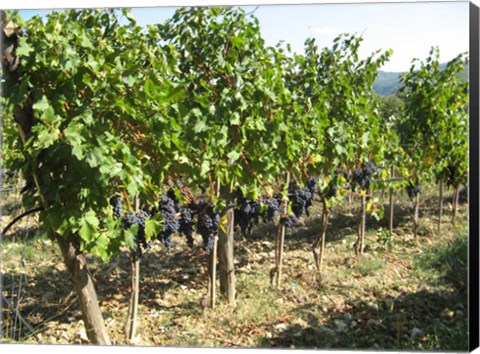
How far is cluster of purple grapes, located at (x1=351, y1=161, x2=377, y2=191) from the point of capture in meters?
3.77

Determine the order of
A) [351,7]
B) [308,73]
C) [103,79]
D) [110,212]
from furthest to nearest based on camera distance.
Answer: [308,73], [351,7], [110,212], [103,79]

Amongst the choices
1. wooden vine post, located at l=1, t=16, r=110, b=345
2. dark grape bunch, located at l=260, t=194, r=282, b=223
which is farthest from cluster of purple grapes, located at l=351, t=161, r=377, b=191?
wooden vine post, located at l=1, t=16, r=110, b=345

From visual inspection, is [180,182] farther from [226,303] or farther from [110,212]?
[226,303]

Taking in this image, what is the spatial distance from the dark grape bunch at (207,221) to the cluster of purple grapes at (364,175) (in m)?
1.30

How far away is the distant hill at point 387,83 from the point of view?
3.24 meters

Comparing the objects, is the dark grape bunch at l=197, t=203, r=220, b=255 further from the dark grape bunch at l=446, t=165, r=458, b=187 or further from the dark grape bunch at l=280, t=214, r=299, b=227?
the dark grape bunch at l=446, t=165, r=458, b=187

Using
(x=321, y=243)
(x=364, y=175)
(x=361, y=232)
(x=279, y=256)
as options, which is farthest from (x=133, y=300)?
(x=364, y=175)

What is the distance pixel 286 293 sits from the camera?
324 cm

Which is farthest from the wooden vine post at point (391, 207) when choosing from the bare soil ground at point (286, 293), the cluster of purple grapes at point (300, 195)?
the cluster of purple grapes at point (300, 195)

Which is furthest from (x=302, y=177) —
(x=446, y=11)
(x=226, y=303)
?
(x=446, y=11)

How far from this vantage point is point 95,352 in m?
2.67

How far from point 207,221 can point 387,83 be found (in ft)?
4.93

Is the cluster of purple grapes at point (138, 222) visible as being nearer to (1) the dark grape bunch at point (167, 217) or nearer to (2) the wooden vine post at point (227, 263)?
(1) the dark grape bunch at point (167, 217)

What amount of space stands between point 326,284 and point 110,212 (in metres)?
1.47
